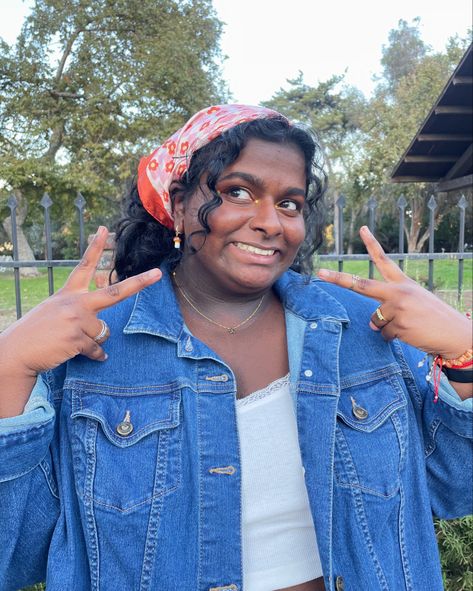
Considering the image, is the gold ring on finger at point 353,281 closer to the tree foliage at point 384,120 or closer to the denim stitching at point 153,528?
the denim stitching at point 153,528

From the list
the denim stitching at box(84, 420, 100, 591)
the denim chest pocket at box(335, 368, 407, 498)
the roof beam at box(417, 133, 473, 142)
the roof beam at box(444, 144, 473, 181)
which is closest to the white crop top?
the denim chest pocket at box(335, 368, 407, 498)

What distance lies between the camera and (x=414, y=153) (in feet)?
Result: 21.7

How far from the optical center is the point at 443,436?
1560 millimetres

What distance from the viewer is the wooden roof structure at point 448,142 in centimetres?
546

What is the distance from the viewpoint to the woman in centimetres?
137

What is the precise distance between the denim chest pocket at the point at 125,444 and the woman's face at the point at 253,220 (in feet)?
1.42

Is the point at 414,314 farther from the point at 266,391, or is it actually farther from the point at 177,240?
the point at 177,240

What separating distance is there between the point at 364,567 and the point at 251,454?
17.0 inches

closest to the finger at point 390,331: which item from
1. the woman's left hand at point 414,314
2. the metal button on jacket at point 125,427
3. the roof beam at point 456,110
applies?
the woman's left hand at point 414,314

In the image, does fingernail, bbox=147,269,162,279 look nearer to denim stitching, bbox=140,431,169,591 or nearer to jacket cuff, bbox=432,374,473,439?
denim stitching, bbox=140,431,169,591

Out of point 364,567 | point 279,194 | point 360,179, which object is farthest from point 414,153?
point 360,179

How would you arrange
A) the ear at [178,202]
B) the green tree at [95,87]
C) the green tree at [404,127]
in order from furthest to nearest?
the green tree at [404,127]
the green tree at [95,87]
the ear at [178,202]

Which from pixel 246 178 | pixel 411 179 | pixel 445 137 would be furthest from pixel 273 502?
pixel 411 179

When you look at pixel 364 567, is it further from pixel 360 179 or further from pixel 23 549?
pixel 360 179
